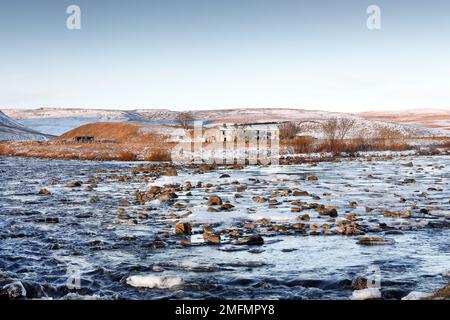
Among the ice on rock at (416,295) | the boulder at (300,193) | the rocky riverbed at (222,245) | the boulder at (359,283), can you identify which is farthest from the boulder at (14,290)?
the boulder at (300,193)

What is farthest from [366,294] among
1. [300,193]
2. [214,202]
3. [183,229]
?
[300,193]

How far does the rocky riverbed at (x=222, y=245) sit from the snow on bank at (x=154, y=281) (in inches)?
0.7

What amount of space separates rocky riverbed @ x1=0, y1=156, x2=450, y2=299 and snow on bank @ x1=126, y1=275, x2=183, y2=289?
0.02 m

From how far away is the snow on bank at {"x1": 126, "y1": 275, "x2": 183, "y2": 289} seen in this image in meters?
7.77

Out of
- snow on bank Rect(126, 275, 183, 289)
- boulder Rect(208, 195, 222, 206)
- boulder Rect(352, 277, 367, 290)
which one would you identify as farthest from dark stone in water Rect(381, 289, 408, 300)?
boulder Rect(208, 195, 222, 206)

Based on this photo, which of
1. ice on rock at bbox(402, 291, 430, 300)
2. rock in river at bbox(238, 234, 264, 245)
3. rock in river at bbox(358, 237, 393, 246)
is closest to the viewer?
ice on rock at bbox(402, 291, 430, 300)

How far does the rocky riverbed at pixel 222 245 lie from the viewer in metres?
7.70

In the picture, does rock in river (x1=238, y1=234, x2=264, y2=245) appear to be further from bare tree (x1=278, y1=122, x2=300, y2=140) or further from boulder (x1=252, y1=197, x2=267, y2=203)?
bare tree (x1=278, y1=122, x2=300, y2=140)

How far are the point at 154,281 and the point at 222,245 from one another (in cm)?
295

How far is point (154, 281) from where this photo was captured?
26.0 ft

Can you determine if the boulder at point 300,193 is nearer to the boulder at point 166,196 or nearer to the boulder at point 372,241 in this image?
the boulder at point 166,196

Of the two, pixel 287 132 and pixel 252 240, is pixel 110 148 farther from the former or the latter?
pixel 252 240

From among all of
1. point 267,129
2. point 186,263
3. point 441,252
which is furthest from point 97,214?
point 267,129

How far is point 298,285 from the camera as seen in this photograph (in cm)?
780
